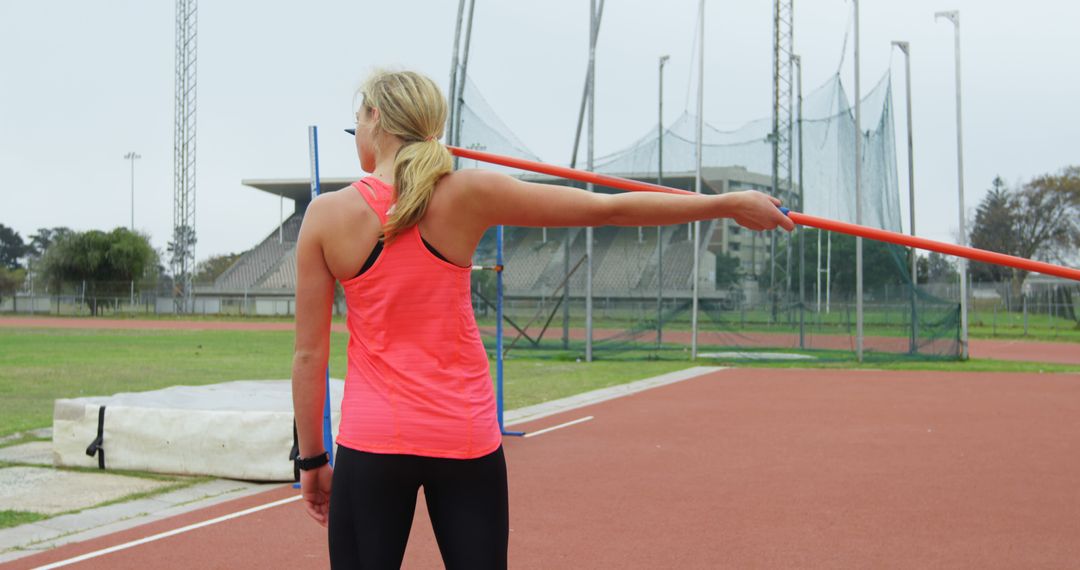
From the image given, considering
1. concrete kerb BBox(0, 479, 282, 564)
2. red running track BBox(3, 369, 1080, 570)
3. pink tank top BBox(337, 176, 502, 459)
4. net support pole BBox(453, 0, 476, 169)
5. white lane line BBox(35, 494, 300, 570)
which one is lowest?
red running track BBox(3, 369, 1080, 570)

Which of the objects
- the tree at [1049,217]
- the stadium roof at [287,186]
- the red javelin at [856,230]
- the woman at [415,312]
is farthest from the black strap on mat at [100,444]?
the stadium roof at [287,186]

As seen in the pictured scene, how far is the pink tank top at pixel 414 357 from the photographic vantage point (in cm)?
198

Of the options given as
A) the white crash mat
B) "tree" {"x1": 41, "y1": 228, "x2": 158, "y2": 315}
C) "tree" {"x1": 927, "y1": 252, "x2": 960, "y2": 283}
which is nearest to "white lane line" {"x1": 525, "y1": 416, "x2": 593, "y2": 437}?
the white crash mat

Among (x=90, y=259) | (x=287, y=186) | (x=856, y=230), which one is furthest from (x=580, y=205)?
(x=287, y=186)

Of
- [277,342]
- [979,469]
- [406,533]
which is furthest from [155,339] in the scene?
[406,533]

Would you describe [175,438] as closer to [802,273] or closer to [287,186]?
[802,273]

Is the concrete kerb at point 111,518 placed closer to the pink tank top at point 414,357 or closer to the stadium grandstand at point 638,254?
the pink tank top at point 414,357

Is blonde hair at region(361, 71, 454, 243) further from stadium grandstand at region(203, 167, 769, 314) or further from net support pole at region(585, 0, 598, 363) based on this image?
stadium grandstand at region(203, 167, 769, 314)

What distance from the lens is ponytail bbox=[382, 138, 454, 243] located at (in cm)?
195

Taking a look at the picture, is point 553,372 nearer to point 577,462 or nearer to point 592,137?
point 592,137

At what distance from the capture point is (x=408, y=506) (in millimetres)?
2066

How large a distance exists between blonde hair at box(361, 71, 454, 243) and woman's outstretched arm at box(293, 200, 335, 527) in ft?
0.57

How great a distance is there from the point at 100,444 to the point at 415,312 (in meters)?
5.87

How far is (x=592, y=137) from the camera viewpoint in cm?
1964
